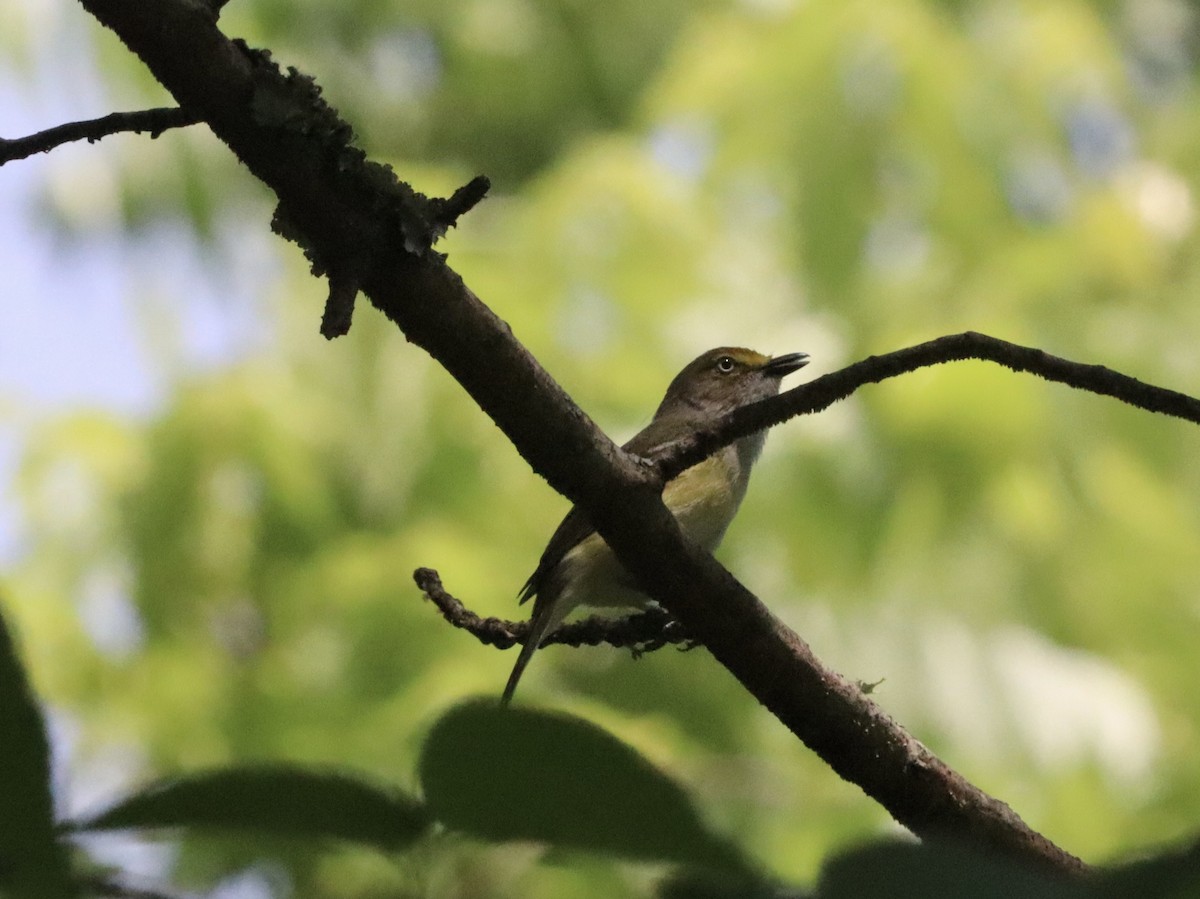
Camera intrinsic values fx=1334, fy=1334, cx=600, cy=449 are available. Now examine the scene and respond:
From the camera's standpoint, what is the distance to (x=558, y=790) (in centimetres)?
58

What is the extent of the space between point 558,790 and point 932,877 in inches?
6.7

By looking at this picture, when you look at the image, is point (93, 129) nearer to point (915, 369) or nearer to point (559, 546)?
point (915, 369)

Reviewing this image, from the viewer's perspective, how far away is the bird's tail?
3.06m

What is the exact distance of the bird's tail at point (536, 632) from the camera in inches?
120

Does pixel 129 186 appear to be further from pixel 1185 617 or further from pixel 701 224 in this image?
pixel 1185 617

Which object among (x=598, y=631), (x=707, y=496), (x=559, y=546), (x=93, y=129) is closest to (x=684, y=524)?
(x=707, y=496)

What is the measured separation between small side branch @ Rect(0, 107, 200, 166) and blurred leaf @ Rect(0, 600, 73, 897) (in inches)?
A: 52.8

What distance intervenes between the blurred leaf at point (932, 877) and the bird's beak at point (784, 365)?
4908 millimetres

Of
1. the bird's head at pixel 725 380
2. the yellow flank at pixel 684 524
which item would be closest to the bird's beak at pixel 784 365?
the bird's head at pixel 725 380

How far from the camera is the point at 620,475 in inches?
76.5

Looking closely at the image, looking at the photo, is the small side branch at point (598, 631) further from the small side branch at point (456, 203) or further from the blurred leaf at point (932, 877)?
the blurred leaf at point (932, 877)

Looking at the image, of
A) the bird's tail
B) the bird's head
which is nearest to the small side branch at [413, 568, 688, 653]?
the bird's tail

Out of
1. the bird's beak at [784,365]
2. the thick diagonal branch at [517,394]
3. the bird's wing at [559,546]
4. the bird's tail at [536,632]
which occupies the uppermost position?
the bird's beak at [784,365]

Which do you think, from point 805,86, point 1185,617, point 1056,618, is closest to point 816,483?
point 1056,618
